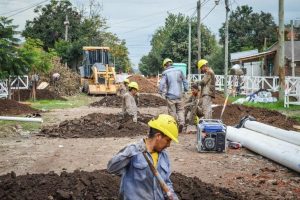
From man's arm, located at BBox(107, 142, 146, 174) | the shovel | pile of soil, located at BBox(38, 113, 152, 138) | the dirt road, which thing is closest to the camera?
the shovel

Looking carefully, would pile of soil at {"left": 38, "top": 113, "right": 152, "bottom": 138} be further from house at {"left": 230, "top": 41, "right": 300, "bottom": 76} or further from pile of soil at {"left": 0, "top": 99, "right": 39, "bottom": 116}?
house at {"left": 230, "top": 41, "right": 300, "bottom": 76}

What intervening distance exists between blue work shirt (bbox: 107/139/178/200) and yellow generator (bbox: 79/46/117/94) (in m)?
31.2

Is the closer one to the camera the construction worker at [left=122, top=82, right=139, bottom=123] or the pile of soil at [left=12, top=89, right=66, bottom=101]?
the construction worker at [left=122, top=82, right=139, bottom=123]

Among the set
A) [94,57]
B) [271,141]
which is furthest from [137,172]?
[94,57]

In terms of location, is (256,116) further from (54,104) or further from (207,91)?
(54,104)

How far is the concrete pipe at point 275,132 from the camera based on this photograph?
38.2ft

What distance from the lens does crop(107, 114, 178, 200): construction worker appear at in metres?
4.43

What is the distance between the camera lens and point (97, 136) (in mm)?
15453

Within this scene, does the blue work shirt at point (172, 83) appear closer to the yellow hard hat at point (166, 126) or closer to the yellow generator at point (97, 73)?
the yellow hard hat at point (166, 126)

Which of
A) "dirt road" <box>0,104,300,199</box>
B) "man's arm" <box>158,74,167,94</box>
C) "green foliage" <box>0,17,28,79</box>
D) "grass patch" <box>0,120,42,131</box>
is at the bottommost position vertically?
"dirt road" <box>0,104,300,199</box>

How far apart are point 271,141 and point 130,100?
16.0 feet

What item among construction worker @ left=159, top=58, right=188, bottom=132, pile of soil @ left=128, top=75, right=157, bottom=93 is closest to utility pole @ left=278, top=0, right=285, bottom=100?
construction worker @ left=159, top=58, right=188, bottom=132

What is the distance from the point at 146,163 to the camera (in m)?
4.50

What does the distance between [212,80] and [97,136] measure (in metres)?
3.76
